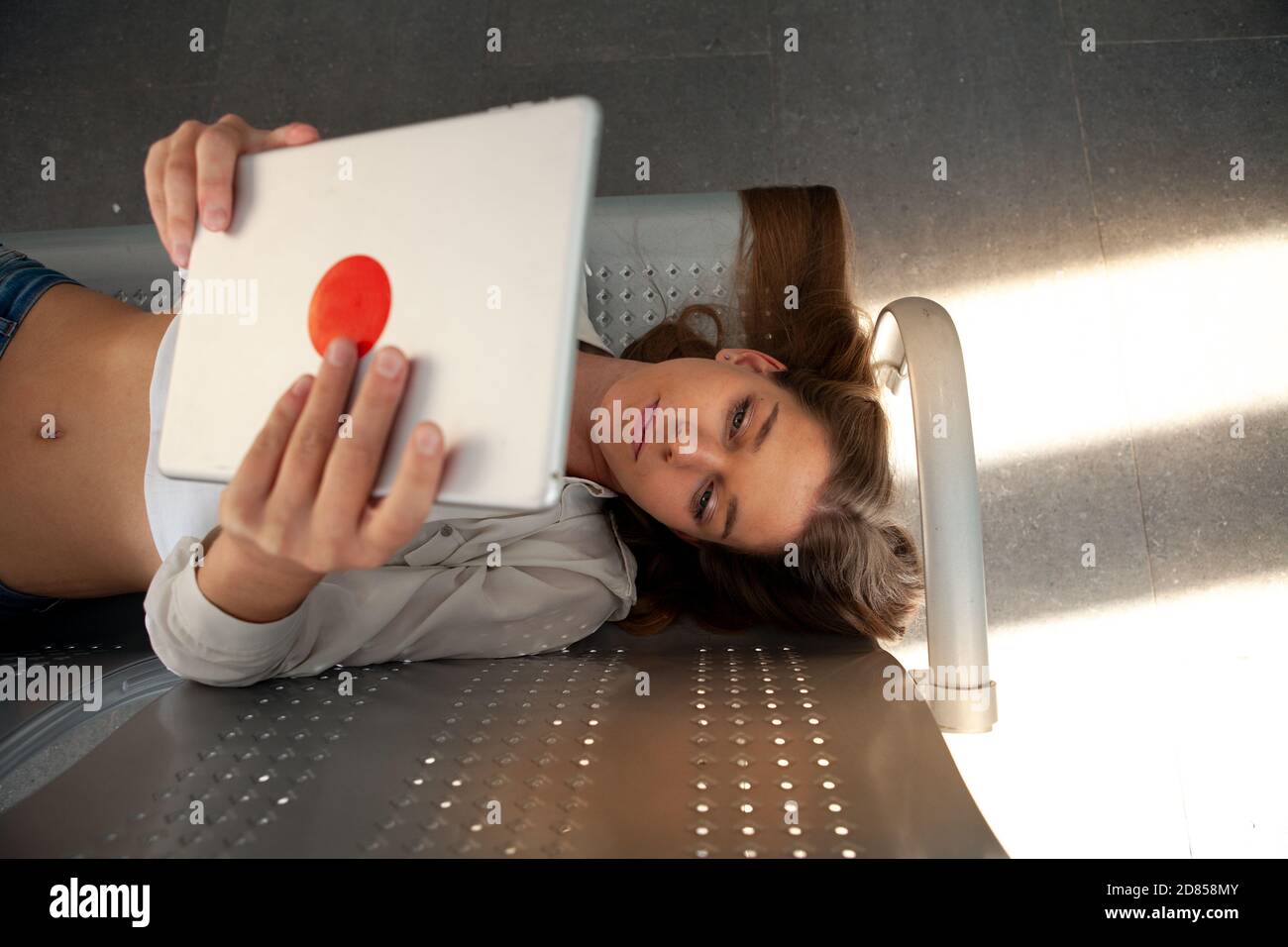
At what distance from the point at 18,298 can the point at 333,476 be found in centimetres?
75

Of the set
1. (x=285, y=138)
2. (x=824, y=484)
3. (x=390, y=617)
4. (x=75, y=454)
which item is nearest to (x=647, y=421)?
(x=824, y=484)

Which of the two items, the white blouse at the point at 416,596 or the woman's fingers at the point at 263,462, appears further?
the white blouse at the point at 416,596

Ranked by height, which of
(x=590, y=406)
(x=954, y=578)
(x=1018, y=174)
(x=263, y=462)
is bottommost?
(x=954, y=578)

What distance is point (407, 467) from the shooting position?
0.50 metres

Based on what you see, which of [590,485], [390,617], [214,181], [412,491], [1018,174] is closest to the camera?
[412,491]

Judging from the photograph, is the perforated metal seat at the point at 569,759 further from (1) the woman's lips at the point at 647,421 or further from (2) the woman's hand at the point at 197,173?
(2) the woman's hand at the point at 197,173

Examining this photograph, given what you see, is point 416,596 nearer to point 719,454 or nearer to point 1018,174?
point 719,454

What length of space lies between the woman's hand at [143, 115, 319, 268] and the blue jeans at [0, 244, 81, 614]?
44cm

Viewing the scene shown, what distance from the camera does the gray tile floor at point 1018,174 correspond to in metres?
1.56

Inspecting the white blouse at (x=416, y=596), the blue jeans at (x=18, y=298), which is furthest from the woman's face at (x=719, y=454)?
the blue jeans at (x=18, y=298)

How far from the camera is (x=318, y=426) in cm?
54

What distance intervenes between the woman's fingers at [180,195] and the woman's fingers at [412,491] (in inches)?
11.0

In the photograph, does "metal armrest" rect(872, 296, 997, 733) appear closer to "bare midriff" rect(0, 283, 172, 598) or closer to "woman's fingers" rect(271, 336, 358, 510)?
"woman's fingers" rect(271, 336, 358, 510)
